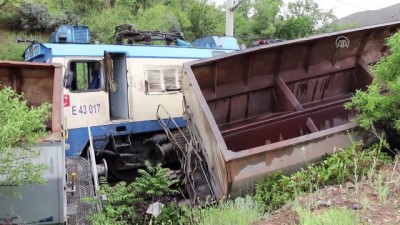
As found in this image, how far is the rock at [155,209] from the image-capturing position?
19.7 feet

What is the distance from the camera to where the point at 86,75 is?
8.27 meters

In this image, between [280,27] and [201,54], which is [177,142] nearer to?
[201,54]

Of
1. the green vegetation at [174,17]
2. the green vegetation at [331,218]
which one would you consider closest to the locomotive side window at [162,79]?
the green vegetation at [331,218]

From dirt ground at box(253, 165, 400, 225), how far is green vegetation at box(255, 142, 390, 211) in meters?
0.21

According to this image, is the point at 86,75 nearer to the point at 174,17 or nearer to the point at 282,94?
the point at 282,94

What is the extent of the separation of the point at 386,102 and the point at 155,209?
313 cm

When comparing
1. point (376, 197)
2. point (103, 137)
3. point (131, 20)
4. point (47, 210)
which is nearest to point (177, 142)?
point (103, 137)

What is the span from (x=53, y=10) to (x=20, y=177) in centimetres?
2512

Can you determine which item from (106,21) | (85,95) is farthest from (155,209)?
(106,21)

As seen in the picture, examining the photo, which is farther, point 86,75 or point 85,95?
point 86,75

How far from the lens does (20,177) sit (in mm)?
3781

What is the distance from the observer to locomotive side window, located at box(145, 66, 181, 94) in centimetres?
885

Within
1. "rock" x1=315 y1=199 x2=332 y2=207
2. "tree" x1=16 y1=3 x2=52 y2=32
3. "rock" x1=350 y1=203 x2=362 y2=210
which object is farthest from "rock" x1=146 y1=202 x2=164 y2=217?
"tree" x1=16 y1=3 x2=52 y2=32

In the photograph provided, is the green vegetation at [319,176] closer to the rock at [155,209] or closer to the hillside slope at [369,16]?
the rock at [155,209]
